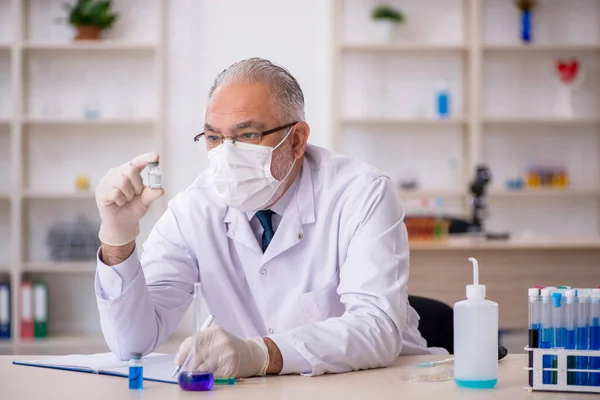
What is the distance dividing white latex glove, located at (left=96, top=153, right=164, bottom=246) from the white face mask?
0.29 metres

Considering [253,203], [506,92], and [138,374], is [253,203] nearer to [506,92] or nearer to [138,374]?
[138,374]

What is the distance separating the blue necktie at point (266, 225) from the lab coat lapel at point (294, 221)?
0.04m

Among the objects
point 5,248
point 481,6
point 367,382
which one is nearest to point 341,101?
point 481,6

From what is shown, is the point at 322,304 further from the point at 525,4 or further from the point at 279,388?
the point at 525,4

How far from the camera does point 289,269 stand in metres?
1.84

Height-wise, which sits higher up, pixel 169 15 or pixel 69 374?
pixel 169 15

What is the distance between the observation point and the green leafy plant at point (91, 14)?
5285 millimetres

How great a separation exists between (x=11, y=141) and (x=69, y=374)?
14.3 ft

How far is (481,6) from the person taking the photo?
5598 mm

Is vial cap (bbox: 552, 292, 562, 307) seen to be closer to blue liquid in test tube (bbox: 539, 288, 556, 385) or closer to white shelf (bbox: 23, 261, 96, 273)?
blue liquid in test tube (bbox: 539, 288, 556, 385)

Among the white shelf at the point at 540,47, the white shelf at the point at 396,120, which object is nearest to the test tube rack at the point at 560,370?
the white shelf at the point at 396,120

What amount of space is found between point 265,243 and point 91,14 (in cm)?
385

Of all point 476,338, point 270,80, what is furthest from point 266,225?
point 476,338

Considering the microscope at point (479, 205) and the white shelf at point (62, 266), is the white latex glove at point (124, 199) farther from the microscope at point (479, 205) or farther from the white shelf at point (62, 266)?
the white shelf at point (62, 266)
